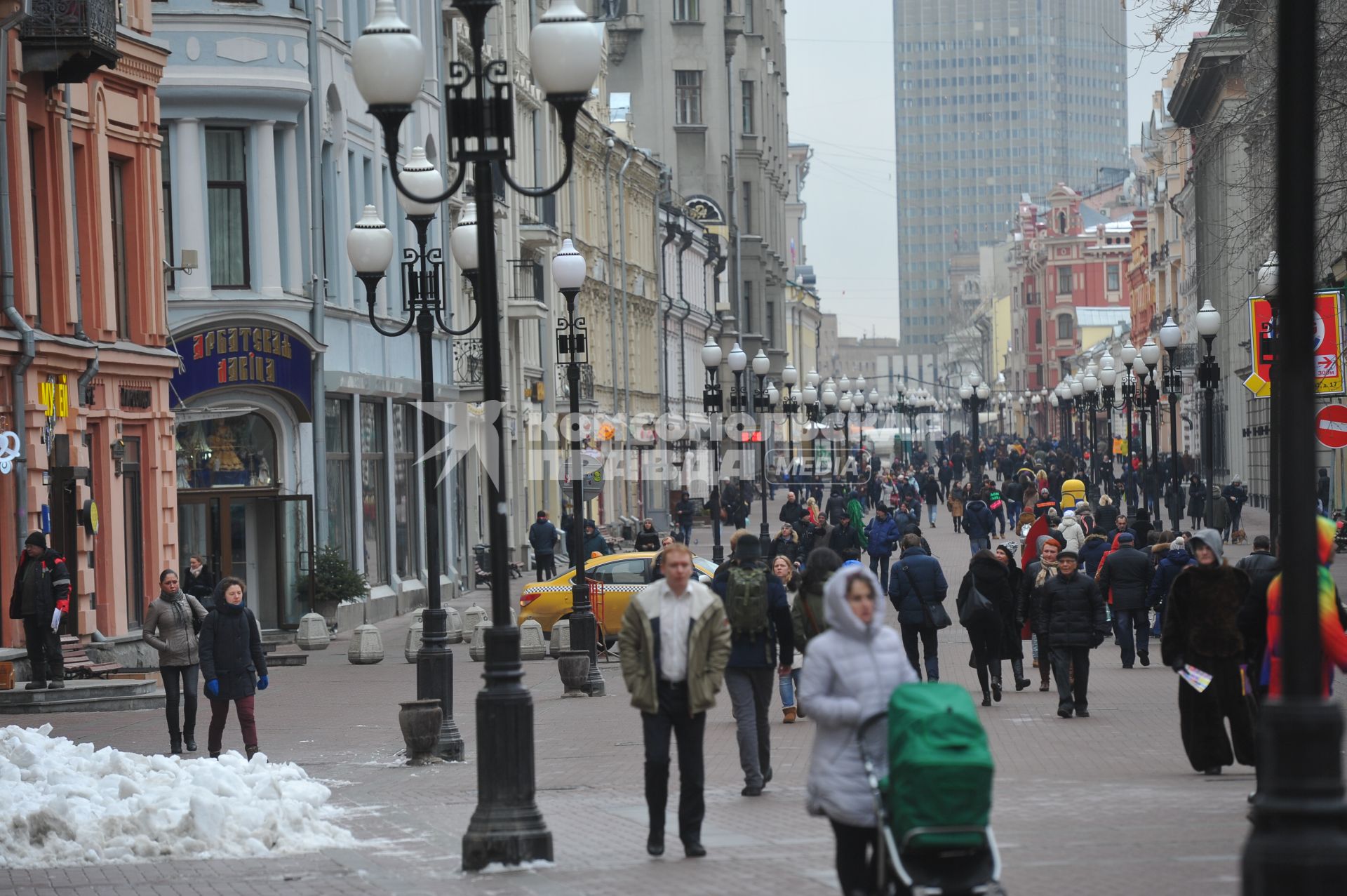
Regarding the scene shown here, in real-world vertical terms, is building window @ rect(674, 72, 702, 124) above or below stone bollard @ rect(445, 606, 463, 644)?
above

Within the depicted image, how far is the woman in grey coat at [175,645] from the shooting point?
16.8 m

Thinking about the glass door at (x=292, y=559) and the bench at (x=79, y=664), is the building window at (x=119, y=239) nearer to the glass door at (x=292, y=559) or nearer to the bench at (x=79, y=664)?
the bench at (x=79, y=664)

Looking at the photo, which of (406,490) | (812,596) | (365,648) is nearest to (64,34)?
(365,648)

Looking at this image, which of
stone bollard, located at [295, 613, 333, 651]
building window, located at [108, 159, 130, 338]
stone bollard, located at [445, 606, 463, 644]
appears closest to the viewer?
building window, located at [108, 159, 130, 338]

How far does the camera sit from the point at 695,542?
183 feet

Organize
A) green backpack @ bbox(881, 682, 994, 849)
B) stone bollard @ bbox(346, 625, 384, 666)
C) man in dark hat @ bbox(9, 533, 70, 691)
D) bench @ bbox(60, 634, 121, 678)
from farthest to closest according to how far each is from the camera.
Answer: stone bollard @ bbox(346, 625, 384, 666)
bench @ bbox(60, 634, 121, 678)
man in dark hat @ bbox(9, 533, 70, 691)
green backpack @ bbox(881, 682, 994, 849)

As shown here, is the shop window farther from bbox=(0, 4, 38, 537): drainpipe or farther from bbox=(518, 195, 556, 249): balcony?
bbox=(518, 195, 556, 249): balcony

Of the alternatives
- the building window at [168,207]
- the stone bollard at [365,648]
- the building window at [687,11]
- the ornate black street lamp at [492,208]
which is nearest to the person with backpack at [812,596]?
the ornate black street lamp at [492,208]

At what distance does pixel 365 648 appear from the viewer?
26109 millimetres

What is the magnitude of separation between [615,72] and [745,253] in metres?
10.3

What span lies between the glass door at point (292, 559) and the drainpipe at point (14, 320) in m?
7.77

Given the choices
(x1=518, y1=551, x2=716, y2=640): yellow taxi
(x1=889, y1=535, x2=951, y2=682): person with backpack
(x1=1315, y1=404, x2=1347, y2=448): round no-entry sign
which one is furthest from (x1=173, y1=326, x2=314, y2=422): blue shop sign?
(x1=1315, y1=404, x2=1347, y2=448): round no-entry sign

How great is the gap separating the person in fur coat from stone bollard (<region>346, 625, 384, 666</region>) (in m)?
14.3

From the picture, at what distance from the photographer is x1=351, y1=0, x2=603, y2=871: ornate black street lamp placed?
34.8ft
